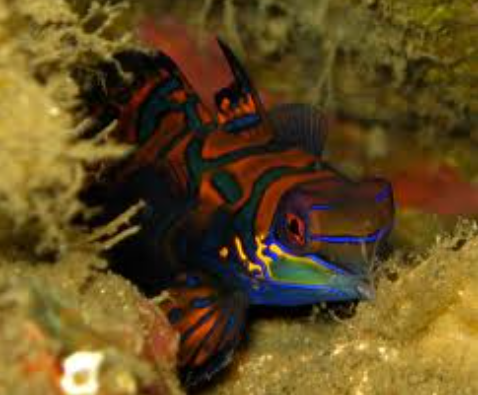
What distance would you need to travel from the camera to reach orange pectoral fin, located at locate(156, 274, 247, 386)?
350 centimetres

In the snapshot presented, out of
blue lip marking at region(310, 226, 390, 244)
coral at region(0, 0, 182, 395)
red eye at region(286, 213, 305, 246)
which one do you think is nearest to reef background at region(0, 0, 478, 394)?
coral at region(0, 0, 182, 395)

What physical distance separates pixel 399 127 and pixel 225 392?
257 centimetres

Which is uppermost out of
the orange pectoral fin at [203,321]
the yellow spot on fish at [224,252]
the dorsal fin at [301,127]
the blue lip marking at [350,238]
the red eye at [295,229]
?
the dorsal fin at [301,127]

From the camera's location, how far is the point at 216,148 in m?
4.10

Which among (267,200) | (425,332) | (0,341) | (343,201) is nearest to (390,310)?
(425,332)

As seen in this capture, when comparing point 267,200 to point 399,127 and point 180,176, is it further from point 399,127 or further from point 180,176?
point 399,127

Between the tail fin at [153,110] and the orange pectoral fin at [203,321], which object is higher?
the tail fin at [153,110]

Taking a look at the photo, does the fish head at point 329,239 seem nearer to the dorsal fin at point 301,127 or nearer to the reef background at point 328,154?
the reef background at point 328,154

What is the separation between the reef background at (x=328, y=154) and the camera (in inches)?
71.3

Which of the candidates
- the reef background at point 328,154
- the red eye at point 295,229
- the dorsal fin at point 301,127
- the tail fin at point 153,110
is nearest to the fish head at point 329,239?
the red eye at point 295,229

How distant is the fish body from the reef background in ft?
0.93

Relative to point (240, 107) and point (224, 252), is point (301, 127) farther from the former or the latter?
point (224, 252)

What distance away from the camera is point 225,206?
12.5 ft

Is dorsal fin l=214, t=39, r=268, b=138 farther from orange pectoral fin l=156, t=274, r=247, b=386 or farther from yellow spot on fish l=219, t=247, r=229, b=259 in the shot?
orange pectoral fin l=156, t=274, r=247, b=386
